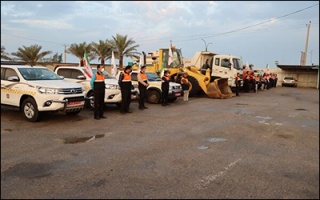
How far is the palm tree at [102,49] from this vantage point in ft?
102

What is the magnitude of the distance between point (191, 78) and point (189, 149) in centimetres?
1190

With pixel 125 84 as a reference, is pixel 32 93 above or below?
below

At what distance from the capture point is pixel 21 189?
A: 12.5 ft

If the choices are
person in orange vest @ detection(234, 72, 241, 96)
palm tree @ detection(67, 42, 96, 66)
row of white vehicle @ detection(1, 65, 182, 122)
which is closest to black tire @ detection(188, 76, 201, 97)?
person in orange vest @ detection(234, 72, 241, 96)

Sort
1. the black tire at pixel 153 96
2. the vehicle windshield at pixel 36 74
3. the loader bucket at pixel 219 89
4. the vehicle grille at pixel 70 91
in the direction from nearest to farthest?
1. the vehicle grille at pixel 70 91
2. the vehicle windshield at pixel 36 74
3. the black tire at pixel 153 96
4. the loader bucket at pixel 219 89

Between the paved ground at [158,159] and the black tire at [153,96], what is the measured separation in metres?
5.20

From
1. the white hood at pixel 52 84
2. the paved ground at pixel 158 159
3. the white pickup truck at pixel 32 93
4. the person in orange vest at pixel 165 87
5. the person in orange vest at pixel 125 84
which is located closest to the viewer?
the paved ground at pixel 158 159

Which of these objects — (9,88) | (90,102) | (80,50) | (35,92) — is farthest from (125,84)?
(80,50)

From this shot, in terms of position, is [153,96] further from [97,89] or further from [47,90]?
[47,90]

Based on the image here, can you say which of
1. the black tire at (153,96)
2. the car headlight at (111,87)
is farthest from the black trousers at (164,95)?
the car headlight at (111,87)

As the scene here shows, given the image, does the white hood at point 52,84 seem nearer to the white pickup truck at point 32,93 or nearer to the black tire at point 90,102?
the white pickup truck at point 32,93

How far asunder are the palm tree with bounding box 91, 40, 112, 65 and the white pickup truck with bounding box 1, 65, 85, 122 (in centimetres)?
2264

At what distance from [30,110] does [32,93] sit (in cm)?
54

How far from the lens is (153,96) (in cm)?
1410
